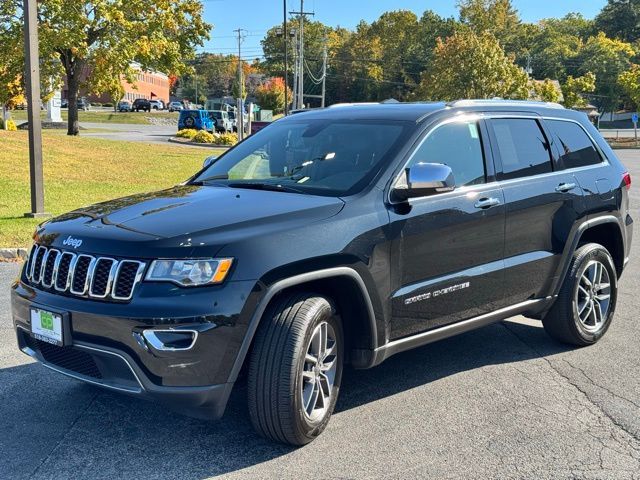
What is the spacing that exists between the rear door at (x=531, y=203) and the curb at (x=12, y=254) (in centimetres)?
686

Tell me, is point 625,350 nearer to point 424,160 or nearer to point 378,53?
point 424,160

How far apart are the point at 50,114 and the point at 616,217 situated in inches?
2345

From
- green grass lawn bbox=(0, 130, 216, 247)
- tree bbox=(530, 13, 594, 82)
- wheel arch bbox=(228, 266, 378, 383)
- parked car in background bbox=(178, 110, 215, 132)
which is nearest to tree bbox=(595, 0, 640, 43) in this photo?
tree bbox=(530, 13, 594, 82)

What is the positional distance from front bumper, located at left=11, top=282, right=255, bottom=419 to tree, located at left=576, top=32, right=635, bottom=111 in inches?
3993

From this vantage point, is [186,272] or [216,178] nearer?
[186,272]

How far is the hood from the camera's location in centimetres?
327

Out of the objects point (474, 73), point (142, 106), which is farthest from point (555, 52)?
point (142, 106)

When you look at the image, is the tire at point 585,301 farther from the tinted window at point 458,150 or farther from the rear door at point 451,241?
the tinted window at point 458,150

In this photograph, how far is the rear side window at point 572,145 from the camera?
5277 mm

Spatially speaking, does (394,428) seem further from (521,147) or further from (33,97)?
(33,97)

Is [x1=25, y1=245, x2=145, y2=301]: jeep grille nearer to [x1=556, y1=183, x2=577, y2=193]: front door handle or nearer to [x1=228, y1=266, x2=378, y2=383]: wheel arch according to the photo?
[x1=228, y1=266, x2=378, y2=383]: wheel arch

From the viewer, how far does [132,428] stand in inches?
153

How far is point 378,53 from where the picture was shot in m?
113

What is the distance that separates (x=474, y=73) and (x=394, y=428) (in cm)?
5750
